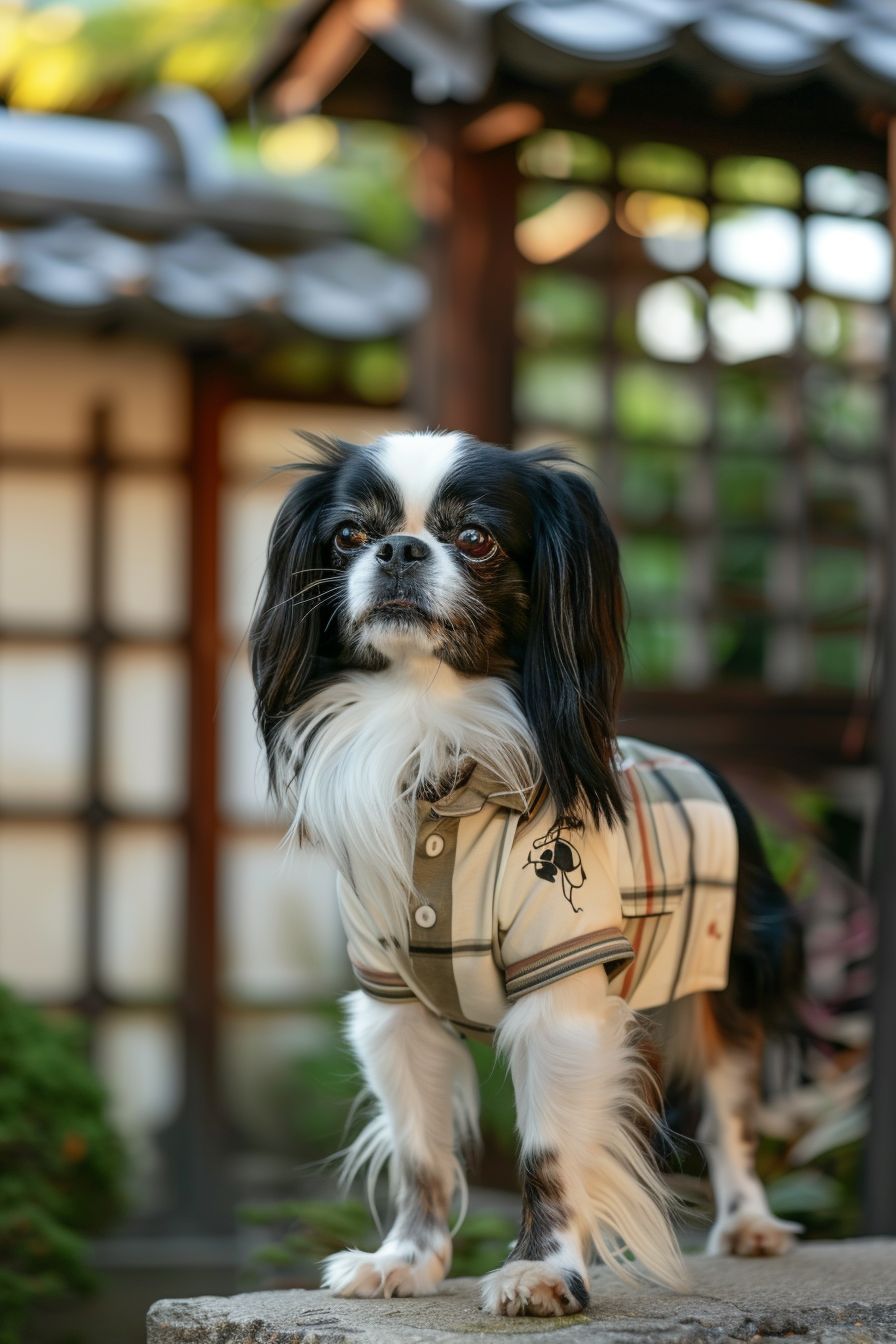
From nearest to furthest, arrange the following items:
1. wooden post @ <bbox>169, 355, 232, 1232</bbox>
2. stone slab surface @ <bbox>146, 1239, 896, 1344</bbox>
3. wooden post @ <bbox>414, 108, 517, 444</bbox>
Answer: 1. stone slab surface @ <bbox>146, 1239, 896, 1344</bbox>
2. wooden post @ <bbox>414, 108, 517, 444</bbox>
3. wooden post @ <bbox>169, 355, 232, 1232</bbox>

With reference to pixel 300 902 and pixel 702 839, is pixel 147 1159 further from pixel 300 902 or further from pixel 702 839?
pixel 702 839

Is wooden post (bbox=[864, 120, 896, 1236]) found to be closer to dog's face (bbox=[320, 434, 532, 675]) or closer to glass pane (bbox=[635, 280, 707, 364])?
glass pane (bbox=[635, 280, 707, 364])

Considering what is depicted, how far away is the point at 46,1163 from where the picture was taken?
4.32m

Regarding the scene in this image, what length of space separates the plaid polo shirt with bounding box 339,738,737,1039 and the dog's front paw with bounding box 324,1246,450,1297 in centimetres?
39

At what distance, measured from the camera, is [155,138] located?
5629 mm

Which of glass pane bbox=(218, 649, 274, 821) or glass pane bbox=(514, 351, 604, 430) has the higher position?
glass pane bbox=(514, 351, 604, 430)

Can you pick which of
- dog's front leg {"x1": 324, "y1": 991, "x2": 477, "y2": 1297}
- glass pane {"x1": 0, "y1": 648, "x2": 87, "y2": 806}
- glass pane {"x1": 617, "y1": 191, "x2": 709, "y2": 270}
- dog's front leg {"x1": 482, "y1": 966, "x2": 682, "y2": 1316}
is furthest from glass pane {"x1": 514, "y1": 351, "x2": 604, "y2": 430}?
dog's front leg {"x1": 482, "y1": 966, "x2": 682, "y2": 1316}

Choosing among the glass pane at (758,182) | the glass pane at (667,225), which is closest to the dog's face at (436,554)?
the glass pane at (667,225)

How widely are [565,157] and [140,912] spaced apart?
303 centimetres

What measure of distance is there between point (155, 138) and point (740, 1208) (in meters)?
4.14

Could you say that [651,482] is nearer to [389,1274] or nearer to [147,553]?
[147,553]

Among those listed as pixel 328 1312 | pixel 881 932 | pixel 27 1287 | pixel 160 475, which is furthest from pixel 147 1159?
pixel 328 1312

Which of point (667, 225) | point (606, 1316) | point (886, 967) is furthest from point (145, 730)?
point (606, 1316)

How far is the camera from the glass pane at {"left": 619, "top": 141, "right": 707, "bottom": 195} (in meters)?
4.99
